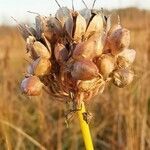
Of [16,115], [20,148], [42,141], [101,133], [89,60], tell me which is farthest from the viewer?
[16,115]

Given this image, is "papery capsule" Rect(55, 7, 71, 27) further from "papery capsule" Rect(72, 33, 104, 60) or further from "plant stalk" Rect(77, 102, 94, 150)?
"plant stalk" Rect(77, 102, 94, 150)

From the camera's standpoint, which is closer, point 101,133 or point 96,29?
point 96,29

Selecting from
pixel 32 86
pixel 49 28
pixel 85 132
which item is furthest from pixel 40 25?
pixel 85 132

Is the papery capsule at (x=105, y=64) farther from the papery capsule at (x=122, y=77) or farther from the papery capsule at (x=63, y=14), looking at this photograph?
the papery capsule at (x=63, y=14)

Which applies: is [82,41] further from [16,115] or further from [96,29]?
[16,115]

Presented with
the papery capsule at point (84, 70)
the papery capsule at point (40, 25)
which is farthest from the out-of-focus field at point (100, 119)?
the papery capsule at point (84, 70)

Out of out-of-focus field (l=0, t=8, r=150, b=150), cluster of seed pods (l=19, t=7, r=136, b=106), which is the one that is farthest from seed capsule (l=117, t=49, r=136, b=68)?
out-of-focus field (l=0, t=8, r=150, b=150)

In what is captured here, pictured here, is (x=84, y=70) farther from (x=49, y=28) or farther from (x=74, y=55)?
(x=49, y=28)

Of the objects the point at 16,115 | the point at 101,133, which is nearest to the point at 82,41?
the point at 101,133
